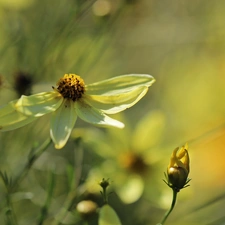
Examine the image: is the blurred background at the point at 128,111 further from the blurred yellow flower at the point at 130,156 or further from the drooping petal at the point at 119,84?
the drooping petal at the point at 119,84

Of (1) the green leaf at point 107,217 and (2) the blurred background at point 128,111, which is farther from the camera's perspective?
(2) the blurred background at point 128,111

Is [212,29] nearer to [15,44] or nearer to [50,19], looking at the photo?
[50,19]

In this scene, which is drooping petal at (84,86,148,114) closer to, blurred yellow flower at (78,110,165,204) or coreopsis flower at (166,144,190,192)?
coreopsis flower at (166,144,190,192)

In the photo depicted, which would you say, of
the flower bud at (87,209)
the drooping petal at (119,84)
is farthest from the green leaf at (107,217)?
the drooping petal at (119,84)

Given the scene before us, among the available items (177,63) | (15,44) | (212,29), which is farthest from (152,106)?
(15,44)

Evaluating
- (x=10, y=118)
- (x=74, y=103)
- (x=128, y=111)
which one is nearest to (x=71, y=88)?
(x=74, y=103)

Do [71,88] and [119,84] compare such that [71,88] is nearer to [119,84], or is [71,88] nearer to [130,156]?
[119,84]
